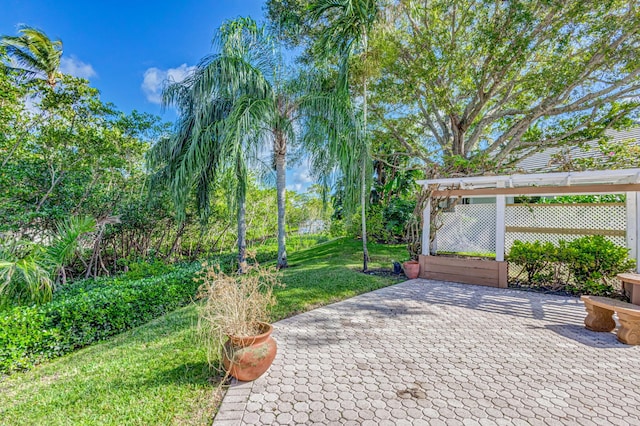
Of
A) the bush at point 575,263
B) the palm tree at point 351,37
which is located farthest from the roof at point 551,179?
the palm tree at point 351,37

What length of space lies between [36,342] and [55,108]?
224 inches

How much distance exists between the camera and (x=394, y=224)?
11242mm

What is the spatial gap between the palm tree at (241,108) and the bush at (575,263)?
212 inches

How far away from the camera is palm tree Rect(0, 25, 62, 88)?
684cm

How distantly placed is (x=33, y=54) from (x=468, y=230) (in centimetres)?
1086

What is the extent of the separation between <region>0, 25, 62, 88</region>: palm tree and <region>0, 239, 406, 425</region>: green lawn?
6.56m

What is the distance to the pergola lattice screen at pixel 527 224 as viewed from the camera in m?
6.05

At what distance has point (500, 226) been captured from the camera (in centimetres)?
631

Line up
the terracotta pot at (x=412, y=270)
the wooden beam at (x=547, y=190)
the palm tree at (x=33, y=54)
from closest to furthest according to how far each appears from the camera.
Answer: the wooden beam at (x=547, y=190), the palm tree at (x=33, y=54), the terracotta pot at (x=412, y=270)

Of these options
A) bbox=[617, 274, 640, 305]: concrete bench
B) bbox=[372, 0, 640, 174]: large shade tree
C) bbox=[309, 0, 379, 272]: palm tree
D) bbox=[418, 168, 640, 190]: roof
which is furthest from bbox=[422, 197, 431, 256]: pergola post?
bbox=[617, 274, 640, 305]: concrete bench

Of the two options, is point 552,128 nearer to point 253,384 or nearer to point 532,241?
point 532,241

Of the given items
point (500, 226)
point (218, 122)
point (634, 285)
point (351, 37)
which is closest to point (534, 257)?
point (500, 226)

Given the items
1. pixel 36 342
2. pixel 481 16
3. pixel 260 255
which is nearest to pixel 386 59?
pixel 481 16

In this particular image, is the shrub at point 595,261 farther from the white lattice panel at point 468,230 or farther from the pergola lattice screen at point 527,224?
the white lattice panel at point 468,230
